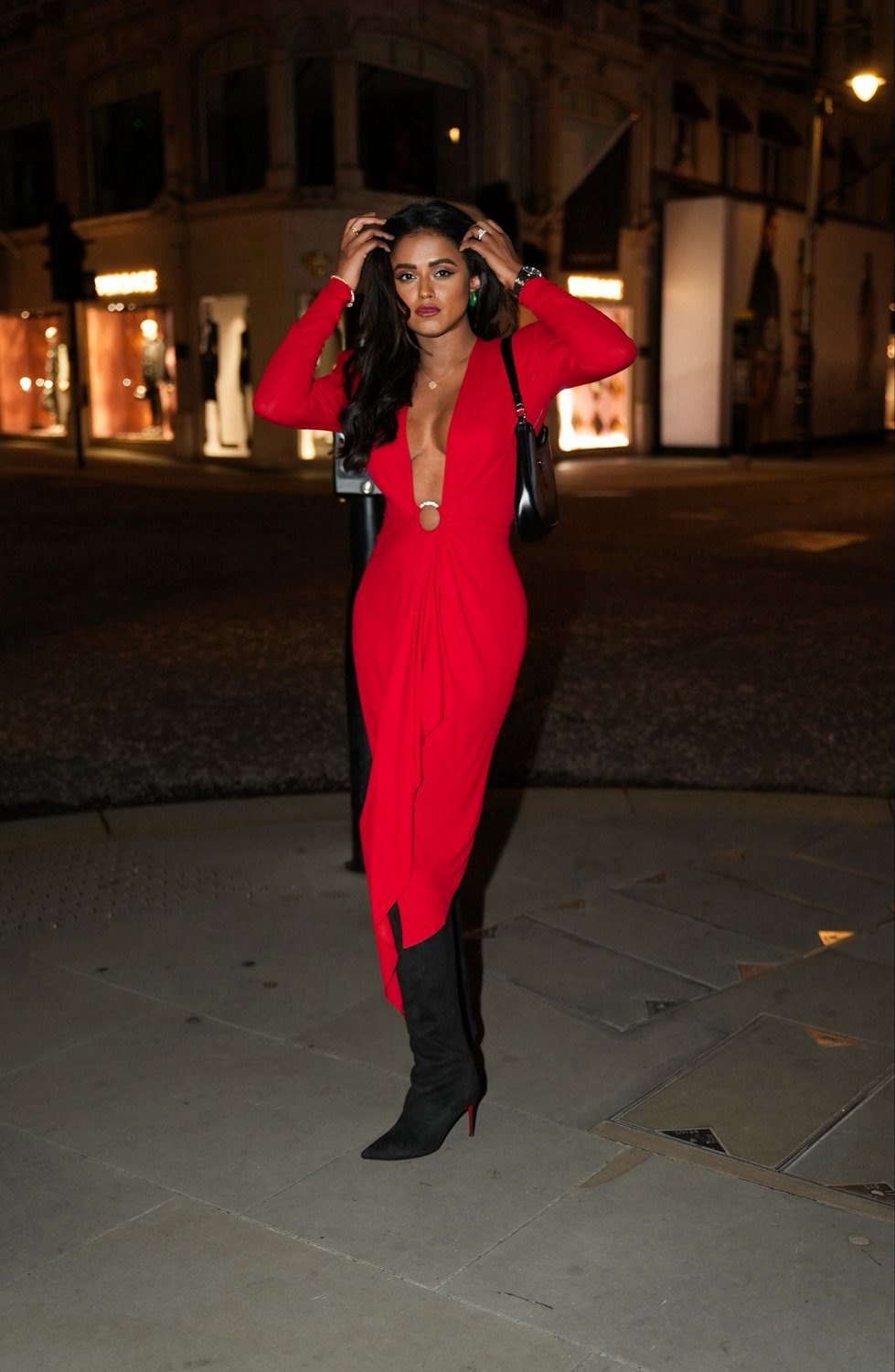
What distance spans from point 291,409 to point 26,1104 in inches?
61.5

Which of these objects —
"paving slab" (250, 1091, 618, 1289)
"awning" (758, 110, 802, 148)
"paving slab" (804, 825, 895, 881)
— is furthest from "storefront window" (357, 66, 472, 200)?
"paving slab" (250, 1091, 618, 1289)

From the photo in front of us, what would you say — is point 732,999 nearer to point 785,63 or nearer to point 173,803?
point 173,803

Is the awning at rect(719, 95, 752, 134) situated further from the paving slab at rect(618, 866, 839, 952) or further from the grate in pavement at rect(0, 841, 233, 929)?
the grate in pavement at rect(0, 841, 233, 929)

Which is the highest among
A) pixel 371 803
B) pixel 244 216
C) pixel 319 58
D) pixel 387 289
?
pixel 319 58

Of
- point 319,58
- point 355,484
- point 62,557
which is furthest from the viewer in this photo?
point 319,58

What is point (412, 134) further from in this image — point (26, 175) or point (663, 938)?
point (663, 938)

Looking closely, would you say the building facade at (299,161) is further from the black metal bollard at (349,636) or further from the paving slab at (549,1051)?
the paving slab at (549,1051)

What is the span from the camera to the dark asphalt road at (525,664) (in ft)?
19.9

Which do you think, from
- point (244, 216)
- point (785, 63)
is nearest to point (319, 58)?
point (244, 216)

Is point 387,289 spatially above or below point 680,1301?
above

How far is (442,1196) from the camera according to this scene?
2820 mm

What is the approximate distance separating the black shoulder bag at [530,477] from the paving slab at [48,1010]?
5.30ft

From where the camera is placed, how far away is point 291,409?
9.70 feet

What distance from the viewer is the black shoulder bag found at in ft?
9.18
